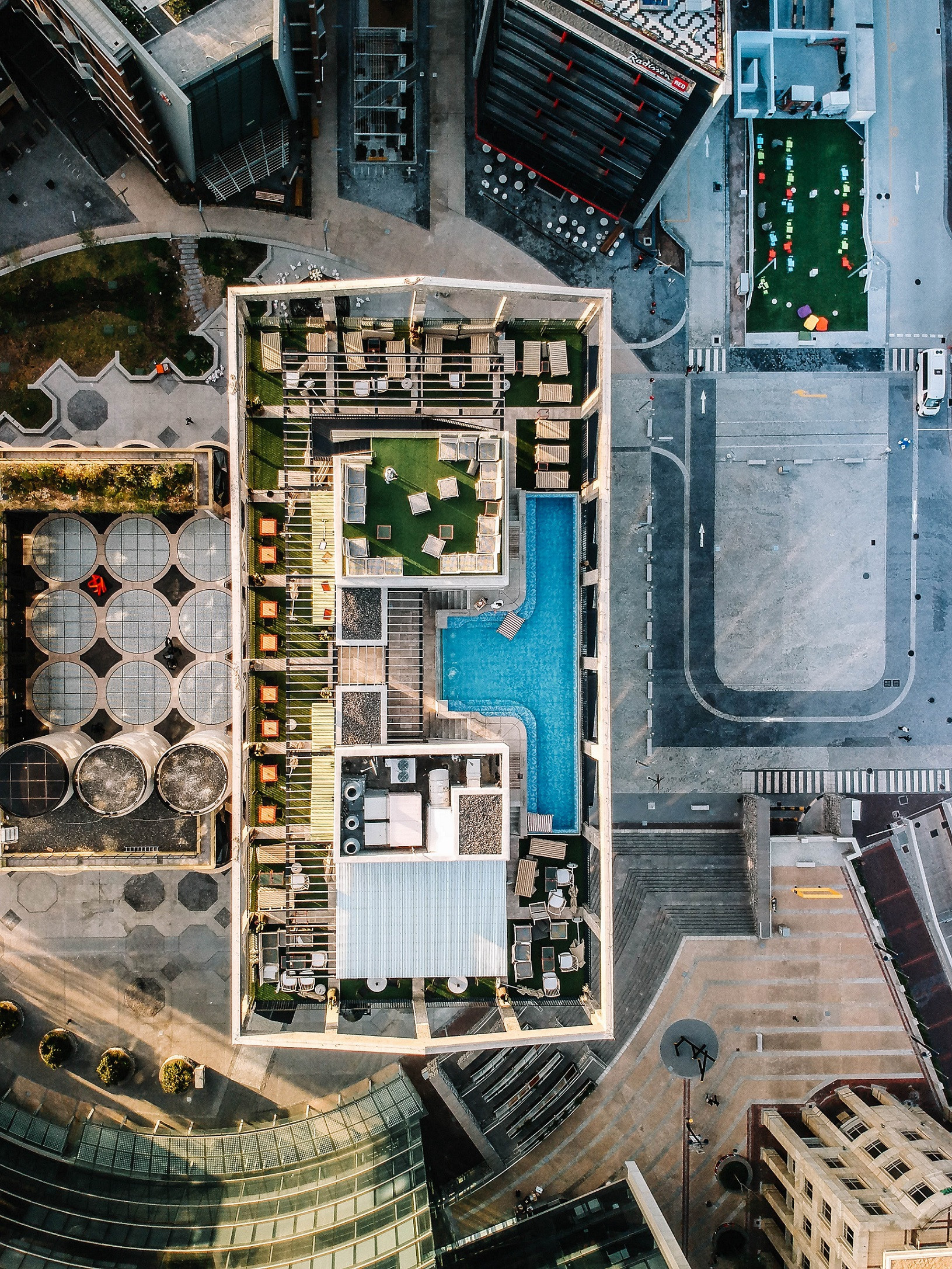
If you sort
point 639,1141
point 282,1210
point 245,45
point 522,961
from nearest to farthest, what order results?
point 522,961
point 245,45
point 282,1210
point 639,1141

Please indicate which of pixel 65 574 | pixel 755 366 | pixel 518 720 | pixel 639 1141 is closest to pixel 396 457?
pixel 518 720

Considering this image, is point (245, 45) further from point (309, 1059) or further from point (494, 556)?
point (309, 1059)

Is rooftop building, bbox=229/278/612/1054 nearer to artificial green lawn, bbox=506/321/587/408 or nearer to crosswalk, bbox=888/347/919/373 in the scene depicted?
artificial green lawn, bbox=506/321/587/408

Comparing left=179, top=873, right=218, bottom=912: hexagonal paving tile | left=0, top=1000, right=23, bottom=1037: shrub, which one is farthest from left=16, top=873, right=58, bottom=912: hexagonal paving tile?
left=179, top=873, right=218, bottom=912: hexagonal paving tile

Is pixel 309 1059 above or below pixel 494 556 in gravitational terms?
below

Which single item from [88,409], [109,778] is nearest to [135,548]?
[109,778]
